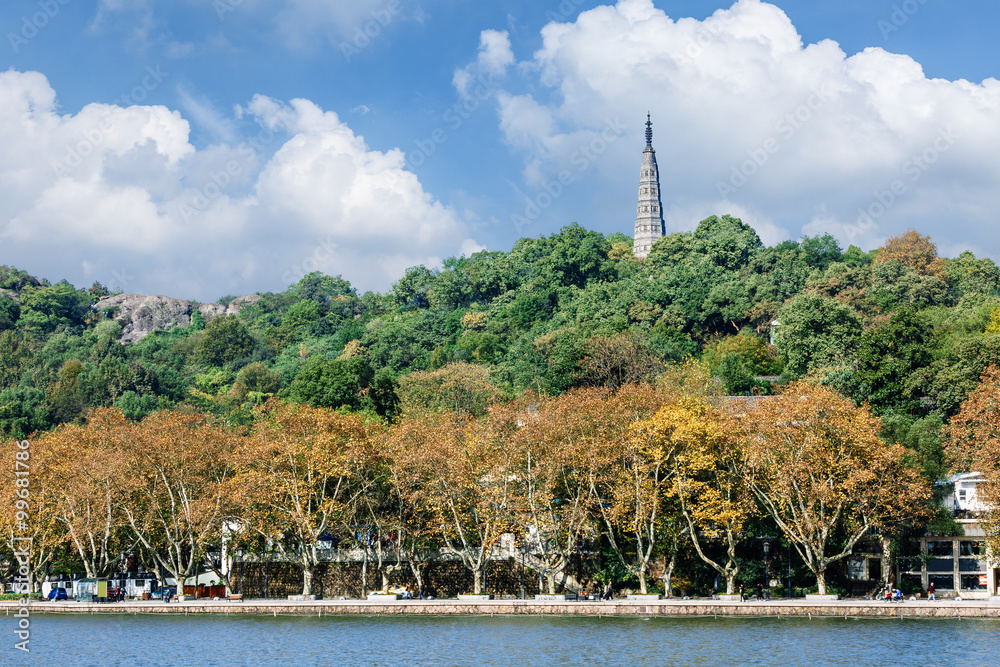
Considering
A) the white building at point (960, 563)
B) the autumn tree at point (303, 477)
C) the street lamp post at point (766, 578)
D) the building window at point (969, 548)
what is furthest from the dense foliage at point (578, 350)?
the building window at point (969, 548)

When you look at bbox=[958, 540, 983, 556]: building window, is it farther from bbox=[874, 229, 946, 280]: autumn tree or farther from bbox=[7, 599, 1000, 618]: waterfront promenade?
bbox=[874, 229, 946, 280]: autumn tree

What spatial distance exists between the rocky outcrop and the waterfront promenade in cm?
12571

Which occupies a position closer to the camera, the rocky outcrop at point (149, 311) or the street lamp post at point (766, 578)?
the street lamp post at point (766, 578)

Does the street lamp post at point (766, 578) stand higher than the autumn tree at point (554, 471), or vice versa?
the autumn tree at point (554, 471)

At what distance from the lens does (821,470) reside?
A: 5319cm

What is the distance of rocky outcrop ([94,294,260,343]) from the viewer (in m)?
178

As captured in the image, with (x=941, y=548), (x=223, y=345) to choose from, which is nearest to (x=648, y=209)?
(x=223, y=345)

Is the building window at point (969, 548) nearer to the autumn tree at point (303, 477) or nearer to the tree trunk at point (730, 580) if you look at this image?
the tree trunk at point (730, 580)

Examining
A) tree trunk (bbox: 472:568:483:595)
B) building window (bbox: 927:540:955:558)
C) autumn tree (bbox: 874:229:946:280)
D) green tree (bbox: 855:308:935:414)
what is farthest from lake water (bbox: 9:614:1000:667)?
autumn tree (bbox: 874:229:946:280)

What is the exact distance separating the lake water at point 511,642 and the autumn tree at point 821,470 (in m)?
7.01

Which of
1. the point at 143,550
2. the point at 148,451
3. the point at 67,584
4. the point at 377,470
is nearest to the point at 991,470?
the point at 377,470

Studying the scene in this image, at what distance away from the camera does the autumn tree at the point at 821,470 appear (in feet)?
173

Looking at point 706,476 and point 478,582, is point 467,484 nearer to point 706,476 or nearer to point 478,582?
point 478,582
